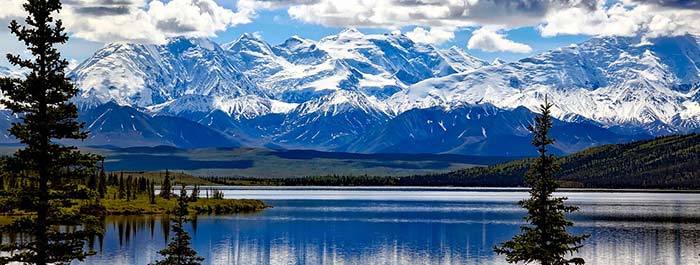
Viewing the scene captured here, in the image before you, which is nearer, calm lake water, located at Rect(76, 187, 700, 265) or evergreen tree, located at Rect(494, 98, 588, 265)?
evergreen tree, located at Rect(494, 98, 588, 265)

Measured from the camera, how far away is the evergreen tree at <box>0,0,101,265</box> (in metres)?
44.1

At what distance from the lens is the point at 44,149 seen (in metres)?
44.5

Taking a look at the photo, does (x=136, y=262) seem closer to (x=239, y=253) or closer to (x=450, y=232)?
(x=239, y=253)

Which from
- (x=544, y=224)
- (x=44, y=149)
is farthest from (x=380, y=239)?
(x=44, y=149)

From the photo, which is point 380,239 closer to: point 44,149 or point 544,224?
point 544,224

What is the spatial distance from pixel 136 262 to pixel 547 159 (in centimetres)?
6347

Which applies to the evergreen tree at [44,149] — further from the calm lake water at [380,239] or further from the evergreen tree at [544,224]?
the calm lake water at [380,239]

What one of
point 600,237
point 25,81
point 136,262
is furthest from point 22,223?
point 600,237

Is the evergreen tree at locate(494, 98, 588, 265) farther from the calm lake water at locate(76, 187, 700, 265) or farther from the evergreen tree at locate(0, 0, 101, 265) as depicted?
the calm lake water at locate(76, 187, 700, 265)

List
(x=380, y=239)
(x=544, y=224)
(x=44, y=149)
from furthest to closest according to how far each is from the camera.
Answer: (x=380, y=239) < (x=544, y=224) < (x=44, y=149)

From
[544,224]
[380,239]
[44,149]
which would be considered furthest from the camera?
[380,239]

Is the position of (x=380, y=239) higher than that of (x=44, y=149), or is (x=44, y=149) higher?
(x=44, y=149)

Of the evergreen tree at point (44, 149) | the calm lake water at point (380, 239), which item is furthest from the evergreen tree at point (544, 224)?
the calm lake water at point (380, 239)

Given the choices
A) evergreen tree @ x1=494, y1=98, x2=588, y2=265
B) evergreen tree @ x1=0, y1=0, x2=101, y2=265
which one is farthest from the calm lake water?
evergreen tree @ x1=0, y1=0, x2=101, y2=265
